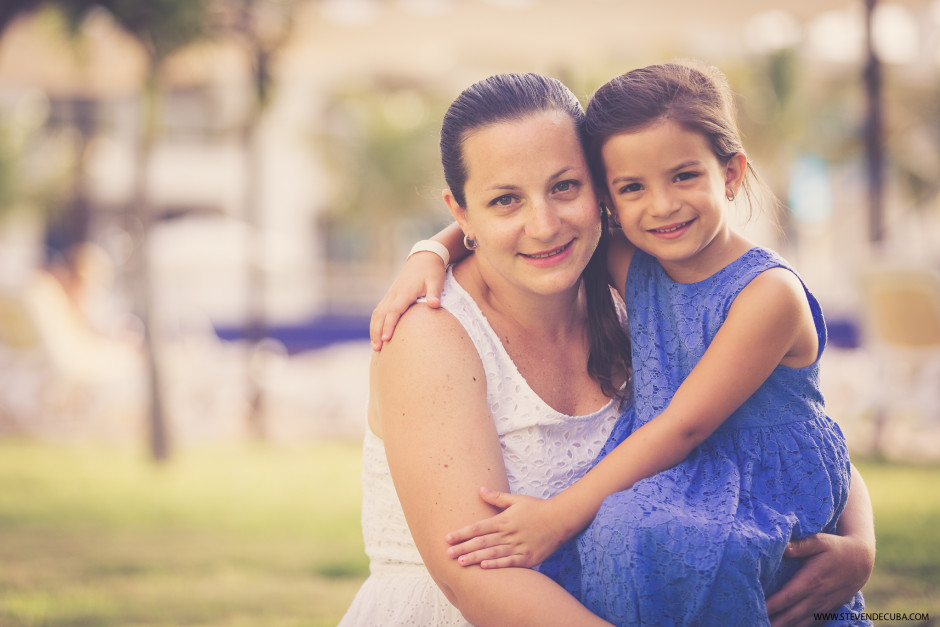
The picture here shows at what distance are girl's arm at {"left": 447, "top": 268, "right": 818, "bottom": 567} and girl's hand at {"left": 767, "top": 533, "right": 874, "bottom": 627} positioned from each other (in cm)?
36

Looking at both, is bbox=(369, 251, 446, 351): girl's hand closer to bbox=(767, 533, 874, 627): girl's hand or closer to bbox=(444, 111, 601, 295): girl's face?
bbox=(444, 111, 601, 295): girl's face

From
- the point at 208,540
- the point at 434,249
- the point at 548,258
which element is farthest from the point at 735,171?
the point at 208,540

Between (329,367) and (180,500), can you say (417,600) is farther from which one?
(329,367)

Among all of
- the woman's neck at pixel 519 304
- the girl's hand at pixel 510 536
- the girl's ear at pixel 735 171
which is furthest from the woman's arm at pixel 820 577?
the girl's ear at pixel 735 171

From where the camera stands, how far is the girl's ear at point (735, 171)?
250cm

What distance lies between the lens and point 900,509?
19.5ft

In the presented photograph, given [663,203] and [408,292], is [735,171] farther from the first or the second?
[408,292]

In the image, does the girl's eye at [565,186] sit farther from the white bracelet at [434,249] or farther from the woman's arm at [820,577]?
the woman's arm at [820,577]

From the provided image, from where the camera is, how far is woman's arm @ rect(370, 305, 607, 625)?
6.49 ft

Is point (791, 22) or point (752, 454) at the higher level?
point (791, 22)

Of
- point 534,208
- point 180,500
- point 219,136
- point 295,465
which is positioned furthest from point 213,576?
point 219,136

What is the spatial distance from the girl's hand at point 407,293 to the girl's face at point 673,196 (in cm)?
54

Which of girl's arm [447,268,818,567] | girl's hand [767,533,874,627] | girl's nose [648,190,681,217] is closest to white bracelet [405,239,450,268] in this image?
girl's nose [648,190,681,217]

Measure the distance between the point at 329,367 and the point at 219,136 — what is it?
22.8 meters
